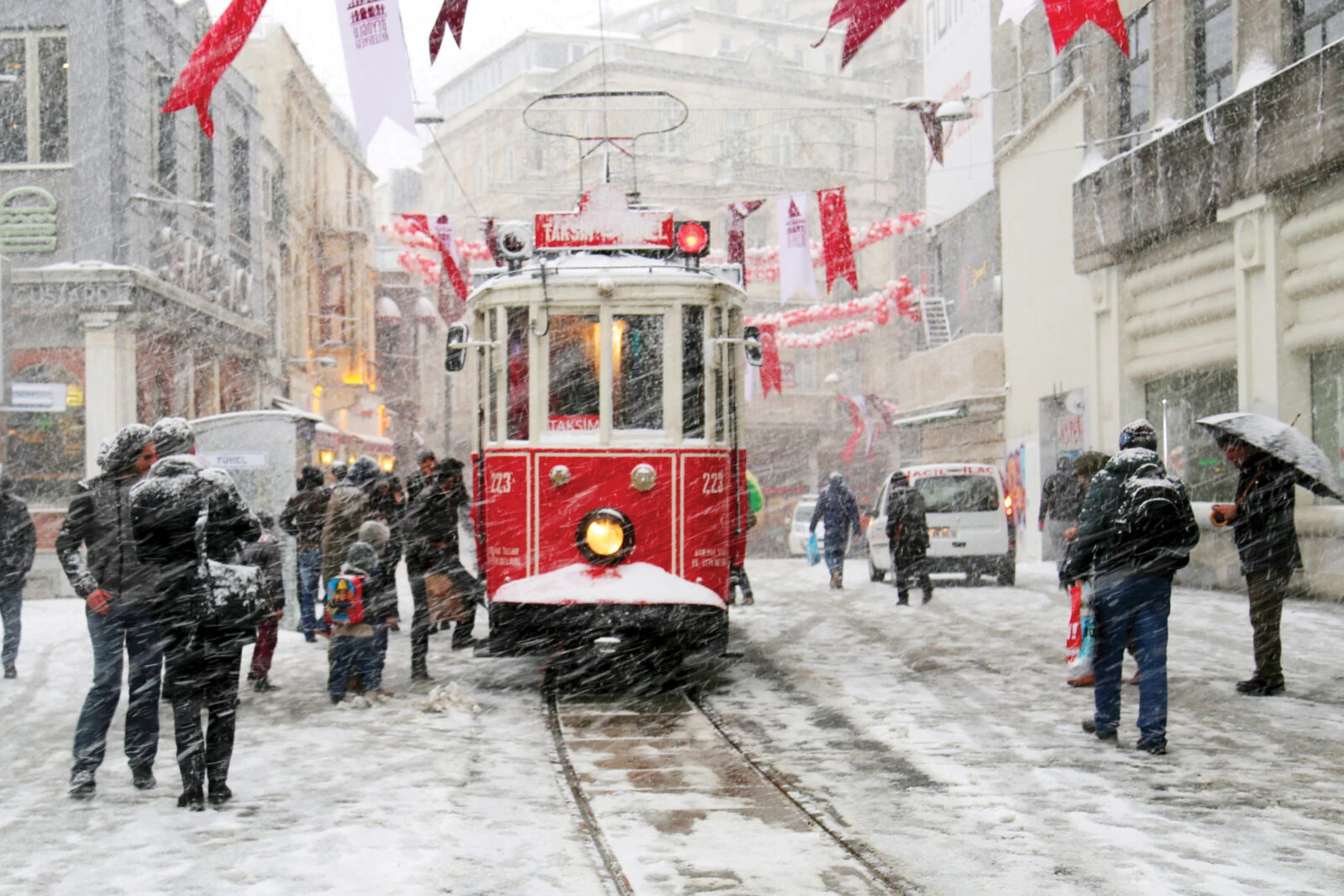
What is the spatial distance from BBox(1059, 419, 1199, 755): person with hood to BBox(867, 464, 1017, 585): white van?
36.9 ft

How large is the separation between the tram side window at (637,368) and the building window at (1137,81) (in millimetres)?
12033

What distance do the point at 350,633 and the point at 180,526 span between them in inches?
120

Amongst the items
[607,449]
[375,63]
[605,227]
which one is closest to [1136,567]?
[607,449]

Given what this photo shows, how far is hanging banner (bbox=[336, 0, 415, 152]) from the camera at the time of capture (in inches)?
374

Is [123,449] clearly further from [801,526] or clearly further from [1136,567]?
[801,526]

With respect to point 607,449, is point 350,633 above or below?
below

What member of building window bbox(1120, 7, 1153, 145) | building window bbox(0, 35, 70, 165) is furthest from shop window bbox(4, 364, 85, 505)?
building window bbox(1120, 7, 1153, 145)

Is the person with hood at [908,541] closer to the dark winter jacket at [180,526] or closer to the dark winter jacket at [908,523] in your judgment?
the dark winter jacket at [908,523]

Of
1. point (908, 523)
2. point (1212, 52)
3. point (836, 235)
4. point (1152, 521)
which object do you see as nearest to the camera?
point (1152, 521)

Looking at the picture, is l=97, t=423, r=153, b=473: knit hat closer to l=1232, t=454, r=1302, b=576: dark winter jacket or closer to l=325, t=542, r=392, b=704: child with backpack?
l=325, t=542, r=392, b=704: child with backpack

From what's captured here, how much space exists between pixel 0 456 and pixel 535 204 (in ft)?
104

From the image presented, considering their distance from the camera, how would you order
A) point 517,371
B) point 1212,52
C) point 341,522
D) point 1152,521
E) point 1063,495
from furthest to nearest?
point 1212,52
point 1063,495
point 341,522
point 517,371
point 1152,521

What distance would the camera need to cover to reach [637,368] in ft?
32.0

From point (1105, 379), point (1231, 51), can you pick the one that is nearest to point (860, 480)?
point (1105, 379)
